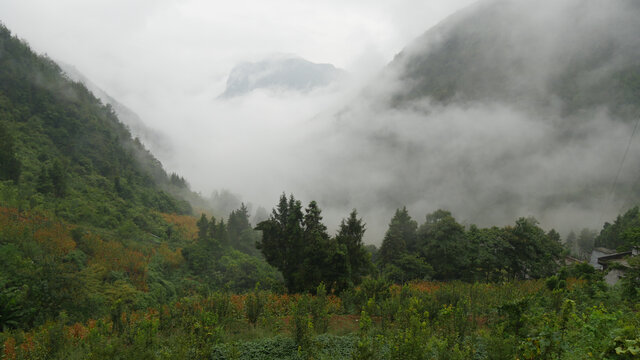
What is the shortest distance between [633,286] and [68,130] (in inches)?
2482

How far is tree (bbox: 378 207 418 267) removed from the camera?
91.5 feet

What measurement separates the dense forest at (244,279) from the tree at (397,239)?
138 mm

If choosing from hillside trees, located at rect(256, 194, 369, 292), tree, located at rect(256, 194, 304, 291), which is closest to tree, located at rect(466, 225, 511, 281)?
hillside trees, located at rect(256, 194, 369, 292)

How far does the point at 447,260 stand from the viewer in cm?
2480

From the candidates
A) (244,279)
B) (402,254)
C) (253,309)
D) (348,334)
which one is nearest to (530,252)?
(402,254)

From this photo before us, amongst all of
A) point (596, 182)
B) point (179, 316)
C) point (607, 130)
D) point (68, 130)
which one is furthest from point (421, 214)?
point (179, 316)

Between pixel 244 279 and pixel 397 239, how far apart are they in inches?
570

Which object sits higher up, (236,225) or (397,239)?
(236,225)

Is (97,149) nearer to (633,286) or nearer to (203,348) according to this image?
(203,348)

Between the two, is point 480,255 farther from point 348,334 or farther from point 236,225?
point 236,225

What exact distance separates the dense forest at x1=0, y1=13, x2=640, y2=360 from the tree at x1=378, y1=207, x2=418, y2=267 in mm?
138

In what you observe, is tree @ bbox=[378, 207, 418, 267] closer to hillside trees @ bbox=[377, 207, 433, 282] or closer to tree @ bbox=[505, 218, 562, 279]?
hillside trees @ bbox=[377, 207, 433, 282]

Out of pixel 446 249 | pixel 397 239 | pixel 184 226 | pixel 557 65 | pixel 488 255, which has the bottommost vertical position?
pixel 488 255

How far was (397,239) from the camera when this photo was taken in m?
28.1
